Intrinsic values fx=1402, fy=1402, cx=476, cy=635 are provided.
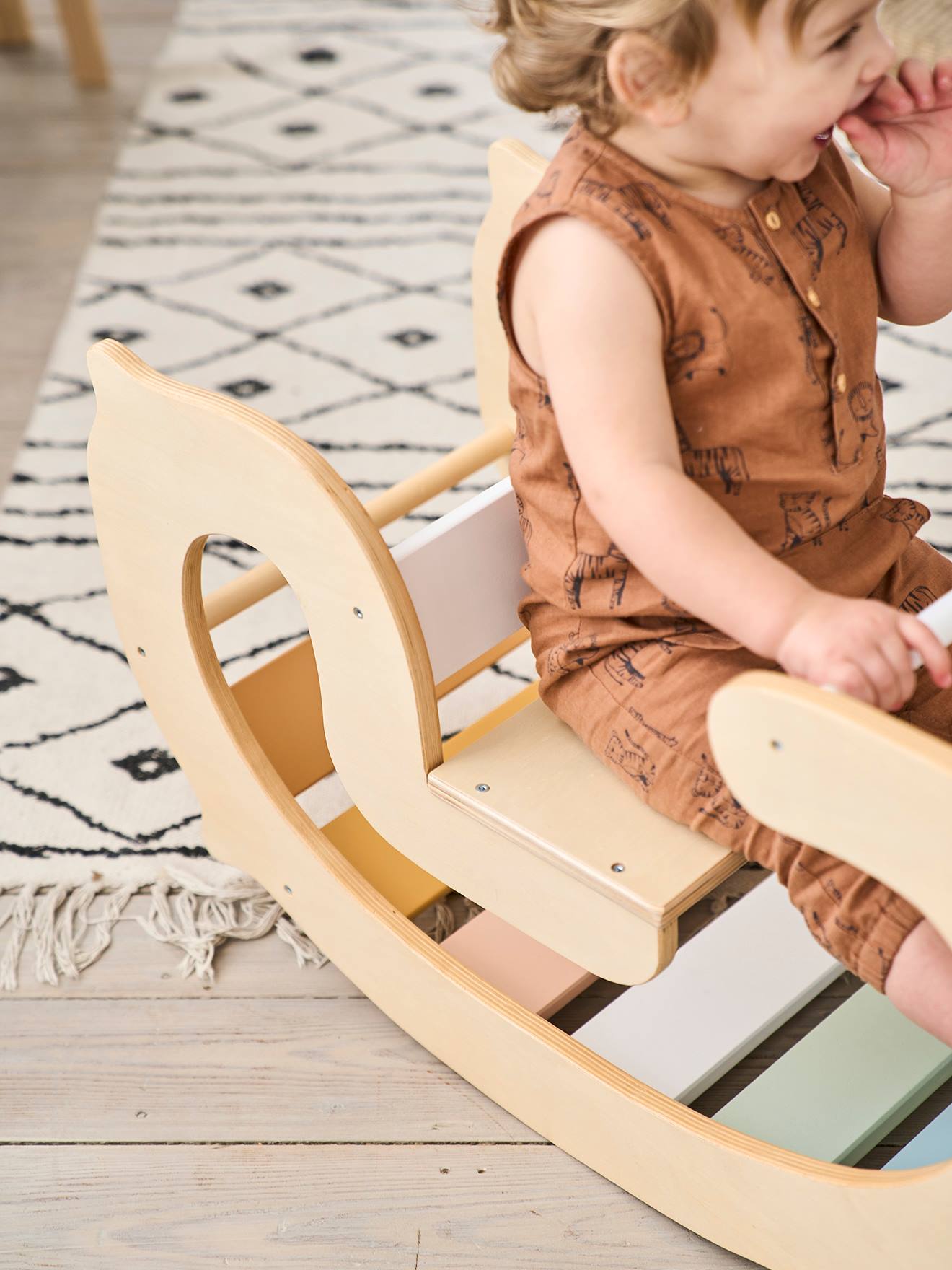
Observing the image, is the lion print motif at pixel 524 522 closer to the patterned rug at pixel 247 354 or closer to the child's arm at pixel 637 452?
the child's arm at pixel 637 452

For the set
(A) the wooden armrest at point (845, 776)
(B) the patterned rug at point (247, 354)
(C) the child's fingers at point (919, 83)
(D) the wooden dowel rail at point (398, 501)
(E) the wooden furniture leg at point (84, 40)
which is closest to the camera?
(A) the wooden armrest at point (845, 776)

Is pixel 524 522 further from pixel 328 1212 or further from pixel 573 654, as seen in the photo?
pixel 328 1212

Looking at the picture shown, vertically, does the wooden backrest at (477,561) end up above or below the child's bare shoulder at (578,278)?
below

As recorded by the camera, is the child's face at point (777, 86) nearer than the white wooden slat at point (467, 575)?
Yes

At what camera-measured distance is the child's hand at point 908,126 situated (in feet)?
2.47

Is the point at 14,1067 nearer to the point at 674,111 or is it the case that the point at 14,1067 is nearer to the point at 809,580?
the point at 809,580

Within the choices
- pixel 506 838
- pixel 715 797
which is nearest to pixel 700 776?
pixel 715 797

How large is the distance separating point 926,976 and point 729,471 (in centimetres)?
28

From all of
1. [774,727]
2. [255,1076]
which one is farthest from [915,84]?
[255,1076]

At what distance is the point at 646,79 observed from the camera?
2.21 ft

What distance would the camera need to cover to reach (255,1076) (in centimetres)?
96

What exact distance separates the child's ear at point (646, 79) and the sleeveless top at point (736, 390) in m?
0.04

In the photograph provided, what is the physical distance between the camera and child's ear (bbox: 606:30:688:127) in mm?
661

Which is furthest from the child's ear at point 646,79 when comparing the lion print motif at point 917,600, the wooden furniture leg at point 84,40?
the wooden furniture leg at point 84,40
